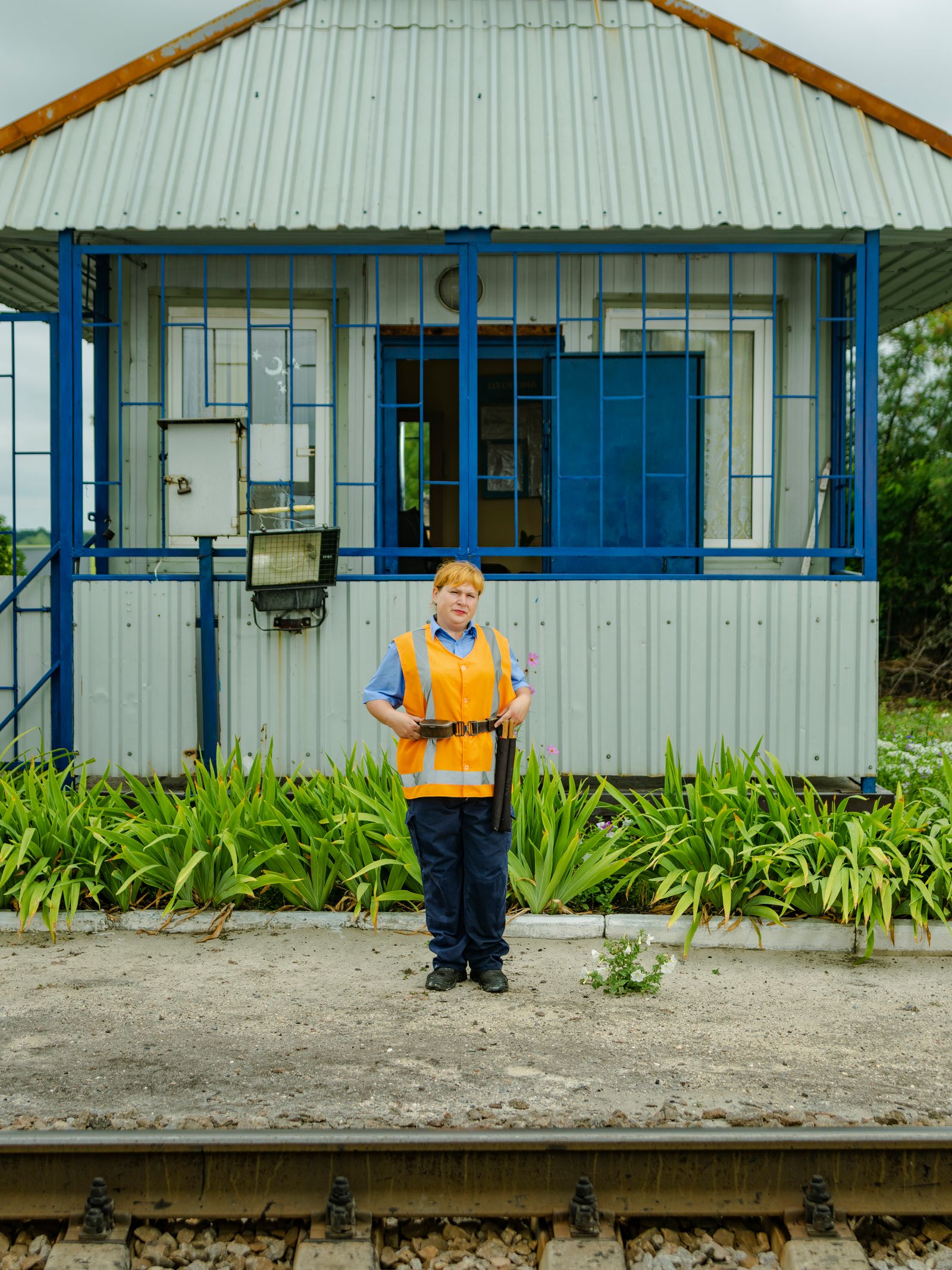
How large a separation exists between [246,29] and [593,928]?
19.1 ft

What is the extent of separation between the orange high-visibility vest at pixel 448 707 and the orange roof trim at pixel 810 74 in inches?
175

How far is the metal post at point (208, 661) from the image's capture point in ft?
21.9

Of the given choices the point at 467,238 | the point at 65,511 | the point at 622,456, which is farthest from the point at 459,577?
the point at 622,456

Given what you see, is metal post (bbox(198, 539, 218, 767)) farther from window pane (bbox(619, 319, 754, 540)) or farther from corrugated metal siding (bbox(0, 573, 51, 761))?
window pane (bbox(619, 319, 754, 540))

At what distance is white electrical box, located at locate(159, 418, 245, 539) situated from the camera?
665 cm

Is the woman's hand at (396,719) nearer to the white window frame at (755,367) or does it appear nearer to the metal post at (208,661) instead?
the metal post at (208,661)

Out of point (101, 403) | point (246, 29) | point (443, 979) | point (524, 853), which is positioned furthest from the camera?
point (101, 403)

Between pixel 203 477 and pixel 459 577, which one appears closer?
pixel 459 577

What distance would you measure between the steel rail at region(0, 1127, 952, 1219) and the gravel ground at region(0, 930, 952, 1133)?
1.04ft

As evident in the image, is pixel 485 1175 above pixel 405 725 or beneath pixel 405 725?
beneath

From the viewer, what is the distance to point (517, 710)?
4508 mm

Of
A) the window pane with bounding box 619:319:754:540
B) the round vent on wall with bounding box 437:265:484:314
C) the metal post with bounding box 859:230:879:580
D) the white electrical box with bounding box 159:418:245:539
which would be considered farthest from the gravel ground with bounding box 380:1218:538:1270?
the round vent on wall with bounding box 437:265:484:314

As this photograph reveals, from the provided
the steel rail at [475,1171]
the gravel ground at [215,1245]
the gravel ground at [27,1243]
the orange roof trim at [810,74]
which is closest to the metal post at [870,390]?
the orange roof trim at [810,74]

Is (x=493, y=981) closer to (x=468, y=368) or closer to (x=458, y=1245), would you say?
(x=458, y=1245)
